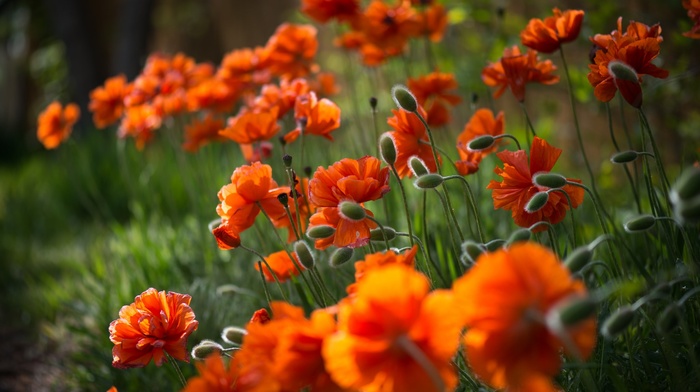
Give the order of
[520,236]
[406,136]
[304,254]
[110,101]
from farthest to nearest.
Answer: [110,101] < [406,136] < [304,254] < [520,236]

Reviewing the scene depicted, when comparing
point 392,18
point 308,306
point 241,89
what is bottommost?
point 308,306

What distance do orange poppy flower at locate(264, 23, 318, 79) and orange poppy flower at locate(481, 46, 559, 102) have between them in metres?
1.10

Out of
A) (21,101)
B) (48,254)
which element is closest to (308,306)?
(48,254)

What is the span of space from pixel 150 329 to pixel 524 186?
755mm

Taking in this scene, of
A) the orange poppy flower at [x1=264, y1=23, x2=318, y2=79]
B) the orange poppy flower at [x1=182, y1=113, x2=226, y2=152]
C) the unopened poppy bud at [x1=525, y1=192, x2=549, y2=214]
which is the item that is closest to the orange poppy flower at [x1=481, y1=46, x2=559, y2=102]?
the unopened poppy bud at [x1=525, y1=192, x2=549, y2=214]

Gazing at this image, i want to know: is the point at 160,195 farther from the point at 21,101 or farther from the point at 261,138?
the point at 21,101

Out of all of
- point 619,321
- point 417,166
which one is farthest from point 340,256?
point 619,321

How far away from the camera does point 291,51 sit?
3.06 meters

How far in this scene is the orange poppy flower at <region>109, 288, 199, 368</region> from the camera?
1.51 metres

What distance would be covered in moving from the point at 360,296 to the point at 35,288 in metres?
3.19

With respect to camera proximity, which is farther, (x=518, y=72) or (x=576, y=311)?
(x=518, y=72)

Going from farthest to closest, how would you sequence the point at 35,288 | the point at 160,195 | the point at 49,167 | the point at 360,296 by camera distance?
the point at 49,167 → the point at 160,195 → the point at 35,288 → the point at 360,296

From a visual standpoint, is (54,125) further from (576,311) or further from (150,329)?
(576,311)

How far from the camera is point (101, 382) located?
261cm
